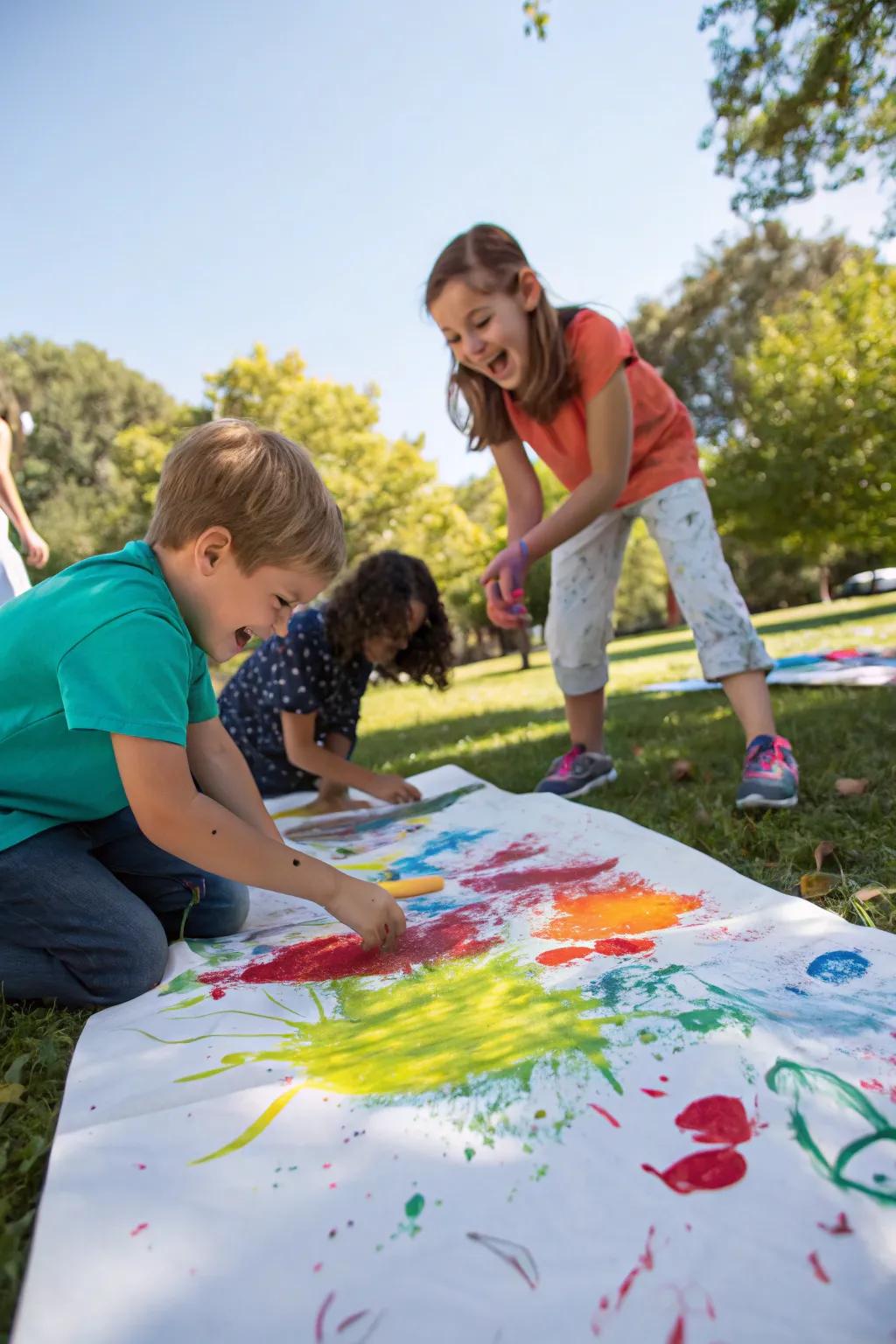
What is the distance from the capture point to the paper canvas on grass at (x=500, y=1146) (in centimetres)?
79

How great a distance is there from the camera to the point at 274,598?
168cm

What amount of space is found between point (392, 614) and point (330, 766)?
596mm

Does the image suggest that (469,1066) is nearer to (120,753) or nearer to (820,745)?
(120,753)

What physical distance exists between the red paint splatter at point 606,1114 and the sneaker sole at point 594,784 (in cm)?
189

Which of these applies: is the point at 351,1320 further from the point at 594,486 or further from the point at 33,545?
the point at 33,545

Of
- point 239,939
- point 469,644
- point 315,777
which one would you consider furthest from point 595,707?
point 469,644

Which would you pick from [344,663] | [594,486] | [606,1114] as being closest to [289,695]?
[344,663]

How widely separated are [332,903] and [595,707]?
186cm

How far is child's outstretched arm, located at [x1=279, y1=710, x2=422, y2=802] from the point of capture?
306 cm

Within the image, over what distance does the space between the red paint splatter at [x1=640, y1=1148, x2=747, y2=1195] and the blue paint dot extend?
45 centimetres

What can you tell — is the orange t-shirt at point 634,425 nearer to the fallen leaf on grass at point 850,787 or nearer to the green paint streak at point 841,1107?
the fallen leaf on grass at point 850,787

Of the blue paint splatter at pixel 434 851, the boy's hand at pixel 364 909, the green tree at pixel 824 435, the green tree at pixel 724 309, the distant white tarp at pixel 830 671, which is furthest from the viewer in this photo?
the green tree at pixel 724 309

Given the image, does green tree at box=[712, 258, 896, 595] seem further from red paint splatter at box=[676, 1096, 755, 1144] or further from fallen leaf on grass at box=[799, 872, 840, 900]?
red paint splatter at box=[676, 1096, 755, 1144]

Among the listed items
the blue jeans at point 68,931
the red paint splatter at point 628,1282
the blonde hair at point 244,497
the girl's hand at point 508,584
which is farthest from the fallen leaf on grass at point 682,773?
the red paint splatter at point 628,1282
